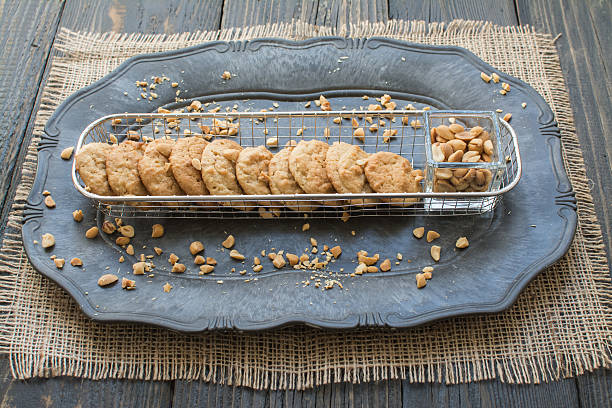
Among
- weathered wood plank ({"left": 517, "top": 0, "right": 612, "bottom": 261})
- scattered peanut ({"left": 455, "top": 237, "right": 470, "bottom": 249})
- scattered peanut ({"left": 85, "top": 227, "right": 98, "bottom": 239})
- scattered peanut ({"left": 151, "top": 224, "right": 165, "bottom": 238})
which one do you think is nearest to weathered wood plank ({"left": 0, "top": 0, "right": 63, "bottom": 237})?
scattered peanut ({"left": 85, "top": 227, "right": 98, "bottom": 239})

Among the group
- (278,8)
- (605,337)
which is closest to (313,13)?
(278,8)

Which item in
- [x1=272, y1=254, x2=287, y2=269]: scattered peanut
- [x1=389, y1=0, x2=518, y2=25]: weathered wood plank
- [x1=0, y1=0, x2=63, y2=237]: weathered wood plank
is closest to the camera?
[x1=272, y1=254, x2=287, y2=269]: scattered peanut

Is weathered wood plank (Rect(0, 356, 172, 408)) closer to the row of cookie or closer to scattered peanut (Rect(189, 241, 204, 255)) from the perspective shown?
scattered peanut (Rect(189, 241, 204, 255))

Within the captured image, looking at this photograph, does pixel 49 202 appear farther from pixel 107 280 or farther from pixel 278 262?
pixel 278 262

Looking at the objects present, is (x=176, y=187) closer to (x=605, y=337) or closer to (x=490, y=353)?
(x=490, y=353)

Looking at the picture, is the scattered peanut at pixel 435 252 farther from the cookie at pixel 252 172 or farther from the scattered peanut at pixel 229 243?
the scattered peanut at pixel 229 243

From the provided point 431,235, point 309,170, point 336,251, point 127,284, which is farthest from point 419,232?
point 127,284

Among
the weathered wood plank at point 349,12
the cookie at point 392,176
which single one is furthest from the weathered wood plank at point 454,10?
the cookie at point 392,176

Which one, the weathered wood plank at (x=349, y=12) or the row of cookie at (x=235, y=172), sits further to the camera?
the weathered wood plank at (x=349, y=12)
